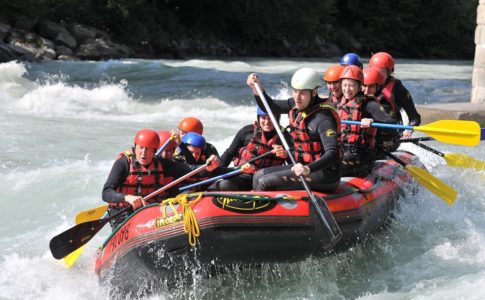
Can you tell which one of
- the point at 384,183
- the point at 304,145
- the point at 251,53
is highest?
the point at 304,145

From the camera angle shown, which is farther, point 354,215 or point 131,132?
point 131,132

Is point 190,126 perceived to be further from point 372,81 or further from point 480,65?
point 480,65

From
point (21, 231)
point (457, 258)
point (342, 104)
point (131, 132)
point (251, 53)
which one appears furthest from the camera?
point (251, 53)

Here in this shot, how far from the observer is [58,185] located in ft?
24.6

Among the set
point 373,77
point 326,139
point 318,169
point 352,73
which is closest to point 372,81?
point 373,77

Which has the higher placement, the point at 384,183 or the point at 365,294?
the point at 384,183

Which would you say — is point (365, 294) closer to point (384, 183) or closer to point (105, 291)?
point (384, 183)

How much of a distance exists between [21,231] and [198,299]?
2.36m

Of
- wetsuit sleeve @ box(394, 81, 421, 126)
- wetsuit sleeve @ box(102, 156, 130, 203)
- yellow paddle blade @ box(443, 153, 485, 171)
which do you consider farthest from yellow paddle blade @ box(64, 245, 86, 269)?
yellow paddle blade @ box(443, 153, 485, 171)

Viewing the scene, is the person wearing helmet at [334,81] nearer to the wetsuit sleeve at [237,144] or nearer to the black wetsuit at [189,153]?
the wetsuit sleeve at [237,144]

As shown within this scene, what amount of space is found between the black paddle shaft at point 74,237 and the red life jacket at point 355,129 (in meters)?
2.02

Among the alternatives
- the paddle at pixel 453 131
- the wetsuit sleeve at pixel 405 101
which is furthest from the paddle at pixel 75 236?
the wetsuit sleeve at pixel 405 101

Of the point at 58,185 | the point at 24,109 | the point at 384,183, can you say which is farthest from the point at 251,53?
the point at 384,183

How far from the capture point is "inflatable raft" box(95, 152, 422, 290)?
4223mm
